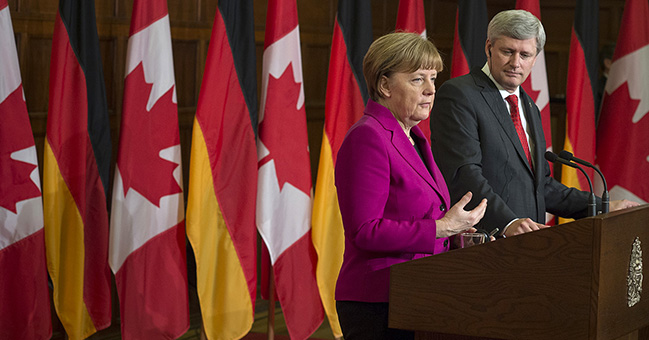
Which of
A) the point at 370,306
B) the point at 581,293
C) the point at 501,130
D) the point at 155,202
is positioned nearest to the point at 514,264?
the point at 581,293

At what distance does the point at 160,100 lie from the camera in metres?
3.58

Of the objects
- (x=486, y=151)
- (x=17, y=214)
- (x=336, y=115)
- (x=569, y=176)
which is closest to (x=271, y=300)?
(x=336, y=115)

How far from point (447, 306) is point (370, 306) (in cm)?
22

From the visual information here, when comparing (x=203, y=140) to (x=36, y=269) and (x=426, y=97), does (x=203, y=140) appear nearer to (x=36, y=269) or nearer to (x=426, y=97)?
(x=36, y=269)

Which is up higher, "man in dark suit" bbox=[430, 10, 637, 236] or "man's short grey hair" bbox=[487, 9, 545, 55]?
"man's short grey hair" bbox=[487, 9, 545, 55]

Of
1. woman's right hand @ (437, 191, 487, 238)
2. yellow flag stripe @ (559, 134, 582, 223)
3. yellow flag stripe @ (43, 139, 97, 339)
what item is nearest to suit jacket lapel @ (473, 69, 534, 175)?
woman's right hand @ (437, 191, 487, 238)

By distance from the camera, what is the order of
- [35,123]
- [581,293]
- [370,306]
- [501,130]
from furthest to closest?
[35,123]
[501,130]
[370,306]
[581,293]

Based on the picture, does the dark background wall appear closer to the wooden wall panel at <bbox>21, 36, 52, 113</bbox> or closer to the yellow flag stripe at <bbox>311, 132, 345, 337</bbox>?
the wooden wall panel at <bbox>21, 36, 52, 113</bbox>

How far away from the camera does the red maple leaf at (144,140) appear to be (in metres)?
3.53

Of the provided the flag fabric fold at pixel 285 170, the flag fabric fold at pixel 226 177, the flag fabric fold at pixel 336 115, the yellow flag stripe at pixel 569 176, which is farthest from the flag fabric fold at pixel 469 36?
the flag fabric fold at pixel 226 177

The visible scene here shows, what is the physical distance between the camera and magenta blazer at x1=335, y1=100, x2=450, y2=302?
1924 mm

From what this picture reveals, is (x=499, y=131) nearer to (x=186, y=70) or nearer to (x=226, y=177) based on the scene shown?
(x=226, y=177)

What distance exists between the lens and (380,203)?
6.36ft

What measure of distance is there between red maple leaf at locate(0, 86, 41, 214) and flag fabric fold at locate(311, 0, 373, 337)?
138 centimetres
